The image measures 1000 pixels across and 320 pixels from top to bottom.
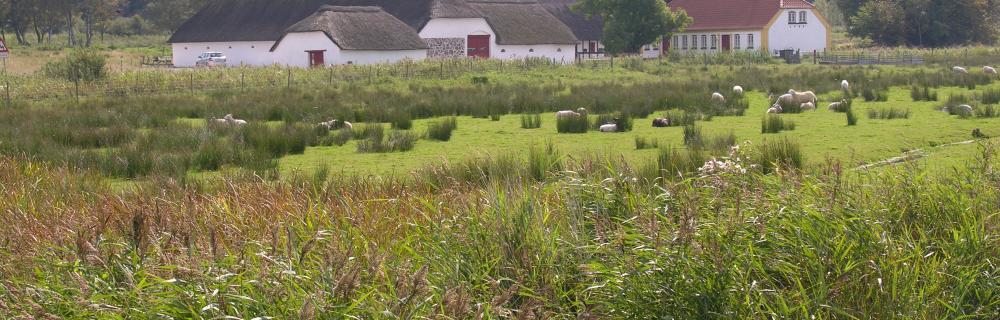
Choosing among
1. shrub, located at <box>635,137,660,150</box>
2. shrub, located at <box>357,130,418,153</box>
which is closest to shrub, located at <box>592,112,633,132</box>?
shrub, located at <box>635,137,660,150</box>

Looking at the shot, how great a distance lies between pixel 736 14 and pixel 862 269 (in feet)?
194

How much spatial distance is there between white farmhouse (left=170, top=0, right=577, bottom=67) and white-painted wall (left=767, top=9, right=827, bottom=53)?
11.5 meters

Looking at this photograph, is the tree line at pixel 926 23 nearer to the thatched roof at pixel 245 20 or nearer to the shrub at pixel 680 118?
the thatched roof at pixel 245 20

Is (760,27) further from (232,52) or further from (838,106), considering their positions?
(838,106)

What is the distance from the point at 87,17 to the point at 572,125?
68997mm

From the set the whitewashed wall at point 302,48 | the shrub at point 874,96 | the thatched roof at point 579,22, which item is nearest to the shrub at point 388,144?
the shrub at point 874,96

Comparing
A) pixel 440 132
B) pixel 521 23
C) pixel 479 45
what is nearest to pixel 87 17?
pixel 521 23

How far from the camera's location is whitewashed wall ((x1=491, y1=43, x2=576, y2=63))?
184ft

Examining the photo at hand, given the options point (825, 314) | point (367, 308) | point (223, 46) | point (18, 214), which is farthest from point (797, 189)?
point (223, 46)

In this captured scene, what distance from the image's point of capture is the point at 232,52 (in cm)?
5688

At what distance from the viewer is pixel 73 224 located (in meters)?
7.69

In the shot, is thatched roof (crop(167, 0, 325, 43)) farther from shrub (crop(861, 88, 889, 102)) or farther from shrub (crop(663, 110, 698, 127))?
shrub (crop(663, 110, 698, 127))

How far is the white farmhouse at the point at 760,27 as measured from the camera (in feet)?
205

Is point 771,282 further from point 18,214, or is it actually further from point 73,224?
point 18,214
